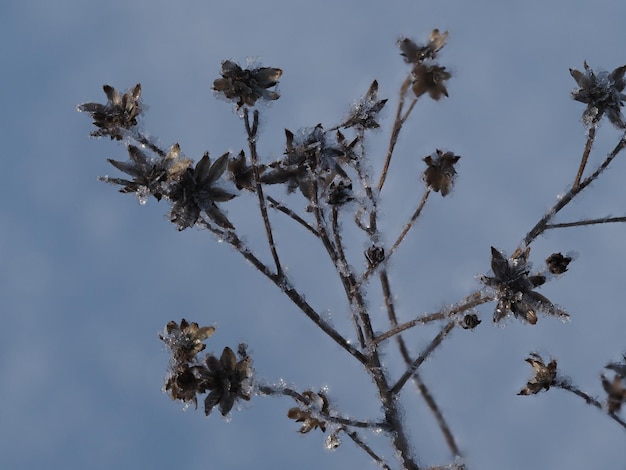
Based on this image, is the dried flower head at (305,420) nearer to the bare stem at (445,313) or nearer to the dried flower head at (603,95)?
the bare stem at (445,313)

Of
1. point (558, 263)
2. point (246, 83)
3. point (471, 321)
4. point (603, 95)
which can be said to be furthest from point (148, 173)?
point (603, 95)

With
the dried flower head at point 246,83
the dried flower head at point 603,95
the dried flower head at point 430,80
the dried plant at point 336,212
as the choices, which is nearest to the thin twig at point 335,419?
the dried plant at point 336,212

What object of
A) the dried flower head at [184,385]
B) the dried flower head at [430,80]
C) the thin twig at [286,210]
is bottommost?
the dried flower head at [184,385]

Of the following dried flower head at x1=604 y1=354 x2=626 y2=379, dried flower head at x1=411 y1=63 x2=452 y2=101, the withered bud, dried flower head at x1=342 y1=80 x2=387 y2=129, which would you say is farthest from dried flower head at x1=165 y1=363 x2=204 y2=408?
dried flower head at x1=604 y1=354 x2=626 y2=379

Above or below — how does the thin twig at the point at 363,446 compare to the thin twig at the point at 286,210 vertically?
below

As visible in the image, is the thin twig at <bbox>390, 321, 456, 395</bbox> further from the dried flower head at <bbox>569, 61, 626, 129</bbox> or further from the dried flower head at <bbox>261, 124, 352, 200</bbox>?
the dried flower head at <bbox>569, 61, 626, 129</bbox>
